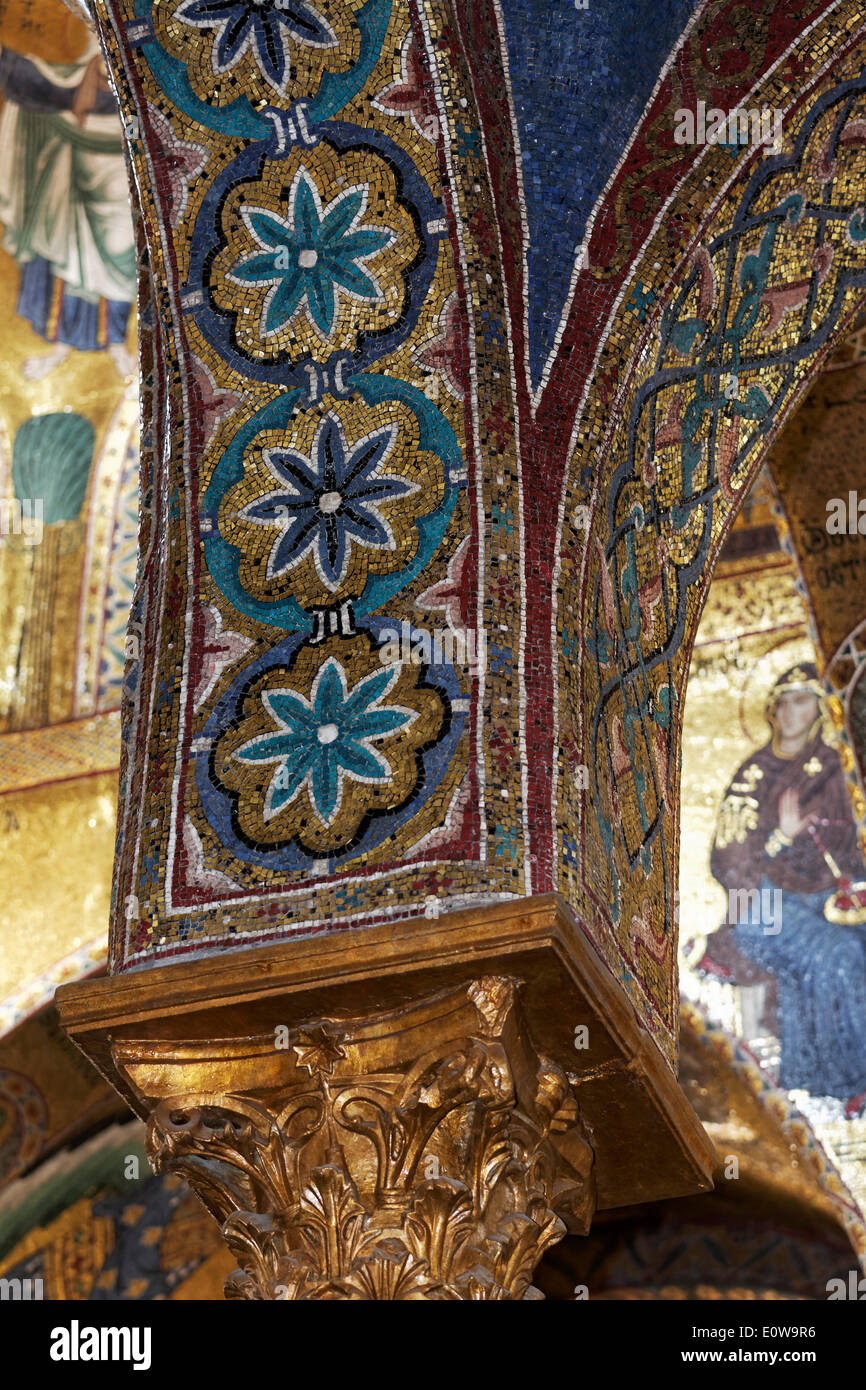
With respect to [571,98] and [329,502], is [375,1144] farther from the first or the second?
[571,98]

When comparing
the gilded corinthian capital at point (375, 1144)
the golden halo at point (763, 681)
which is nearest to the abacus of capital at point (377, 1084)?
the gilded corinthian capital at point (375, 1144)

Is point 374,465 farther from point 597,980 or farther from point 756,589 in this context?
point 756,589

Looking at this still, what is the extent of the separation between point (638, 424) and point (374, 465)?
1.86 ft

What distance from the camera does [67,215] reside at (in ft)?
23.9

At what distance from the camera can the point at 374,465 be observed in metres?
3.69

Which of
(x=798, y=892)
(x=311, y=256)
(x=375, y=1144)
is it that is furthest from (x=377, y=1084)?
(x=798, y=892)

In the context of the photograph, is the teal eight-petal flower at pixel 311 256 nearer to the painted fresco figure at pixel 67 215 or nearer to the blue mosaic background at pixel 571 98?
the blue mosaic background at pixel 571 98

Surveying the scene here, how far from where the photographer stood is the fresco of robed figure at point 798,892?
7027 millimetres

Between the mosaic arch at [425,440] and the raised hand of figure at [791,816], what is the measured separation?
3210 millimetres

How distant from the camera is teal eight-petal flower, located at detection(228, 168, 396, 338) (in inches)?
150

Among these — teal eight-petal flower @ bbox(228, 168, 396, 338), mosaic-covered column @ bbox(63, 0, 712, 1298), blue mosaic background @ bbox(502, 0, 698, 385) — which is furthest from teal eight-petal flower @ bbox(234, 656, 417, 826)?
blue mosaic background @ bbox(502, 0, 698, 385)

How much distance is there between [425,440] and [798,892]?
3924 mm
